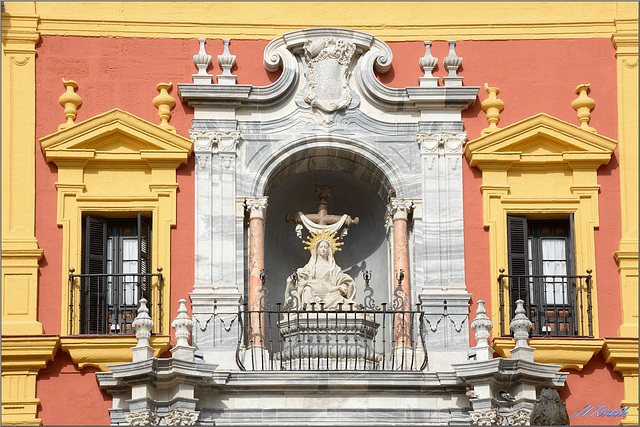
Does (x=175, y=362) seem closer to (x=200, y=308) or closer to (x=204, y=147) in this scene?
(x=200, y=308)

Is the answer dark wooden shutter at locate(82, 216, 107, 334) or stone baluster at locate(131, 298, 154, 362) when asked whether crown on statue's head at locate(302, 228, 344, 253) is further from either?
stone baluster at locate(131, 298, 154, 362)

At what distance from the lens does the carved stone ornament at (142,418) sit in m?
19.9

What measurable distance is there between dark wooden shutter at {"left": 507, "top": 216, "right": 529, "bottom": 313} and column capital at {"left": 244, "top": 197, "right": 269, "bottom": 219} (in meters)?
2.91

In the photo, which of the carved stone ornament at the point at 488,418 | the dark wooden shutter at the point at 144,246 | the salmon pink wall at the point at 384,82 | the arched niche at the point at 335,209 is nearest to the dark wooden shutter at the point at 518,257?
the salmon pink wall at the point at 384,82

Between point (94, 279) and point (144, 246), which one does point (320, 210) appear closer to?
point (144, 246)

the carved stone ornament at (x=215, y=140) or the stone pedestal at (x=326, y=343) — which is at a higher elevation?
the carved stone ornament at (x=215, y=140)

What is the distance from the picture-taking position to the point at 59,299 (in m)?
21.2

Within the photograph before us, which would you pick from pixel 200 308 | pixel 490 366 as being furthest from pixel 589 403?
pixel 200 308

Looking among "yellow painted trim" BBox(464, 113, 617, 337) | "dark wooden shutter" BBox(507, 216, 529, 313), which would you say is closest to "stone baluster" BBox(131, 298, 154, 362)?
"yellow painted trim" BBox(464, 113, 617, 337)

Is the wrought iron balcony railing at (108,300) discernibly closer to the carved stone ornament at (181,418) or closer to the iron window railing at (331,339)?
the iron window railing at (331,339)

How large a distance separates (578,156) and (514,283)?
170cm

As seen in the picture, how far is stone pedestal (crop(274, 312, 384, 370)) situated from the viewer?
2094 centimetres

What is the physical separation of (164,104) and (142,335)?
10.3ft

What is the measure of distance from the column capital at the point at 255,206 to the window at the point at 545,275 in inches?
115
